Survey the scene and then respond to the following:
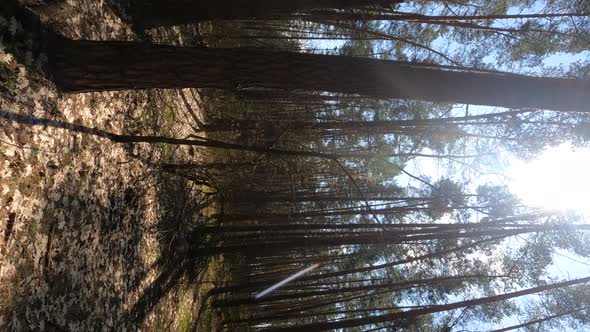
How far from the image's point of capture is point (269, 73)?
3295 millimetres

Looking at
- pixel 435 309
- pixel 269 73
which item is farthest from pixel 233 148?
pixel 435 309

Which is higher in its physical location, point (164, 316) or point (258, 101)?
point (258, 101)

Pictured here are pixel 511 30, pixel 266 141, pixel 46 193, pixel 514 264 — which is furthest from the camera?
pixel 266 141

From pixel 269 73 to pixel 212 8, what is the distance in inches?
65.8

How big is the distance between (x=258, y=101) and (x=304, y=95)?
3.33 feet

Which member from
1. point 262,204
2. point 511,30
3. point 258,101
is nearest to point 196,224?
point 262,204

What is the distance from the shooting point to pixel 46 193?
3174 mm

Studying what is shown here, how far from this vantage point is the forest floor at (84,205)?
2.84 m

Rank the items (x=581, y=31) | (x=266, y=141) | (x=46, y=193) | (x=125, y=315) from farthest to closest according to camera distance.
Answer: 1. (x=266, y=141)
2. (x=581, y=31)
3. (x=125, y=315)
4. (x=46, y=193)

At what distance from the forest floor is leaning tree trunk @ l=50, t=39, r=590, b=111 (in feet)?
1.05

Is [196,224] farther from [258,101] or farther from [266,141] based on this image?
[258,101]

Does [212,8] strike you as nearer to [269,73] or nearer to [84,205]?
[269,73]

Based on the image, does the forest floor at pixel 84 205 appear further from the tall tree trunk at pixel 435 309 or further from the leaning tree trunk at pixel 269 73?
the tall tree trunk at pixel 435 309

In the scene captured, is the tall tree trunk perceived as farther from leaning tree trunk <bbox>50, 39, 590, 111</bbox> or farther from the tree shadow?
leaning tree trunk <bbox>50, 39, 590, 111</bbox>
